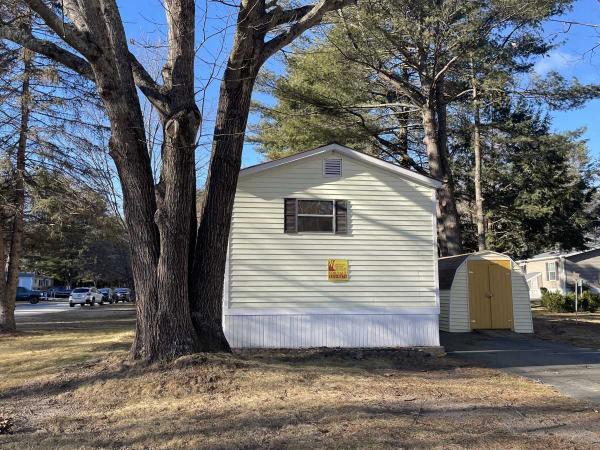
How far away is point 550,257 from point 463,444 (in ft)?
102

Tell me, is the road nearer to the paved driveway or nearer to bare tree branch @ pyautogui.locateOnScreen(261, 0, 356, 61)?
the paved driveway

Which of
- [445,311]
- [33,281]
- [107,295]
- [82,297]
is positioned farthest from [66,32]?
[33,281]

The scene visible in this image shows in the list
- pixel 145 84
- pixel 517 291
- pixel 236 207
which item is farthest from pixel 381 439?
pixel 517 291

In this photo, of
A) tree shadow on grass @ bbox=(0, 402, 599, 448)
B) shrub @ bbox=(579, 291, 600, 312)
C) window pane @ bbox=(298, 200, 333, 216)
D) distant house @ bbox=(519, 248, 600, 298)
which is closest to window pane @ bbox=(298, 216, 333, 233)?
window pane @ bbox=(298, 200, 333, 216)

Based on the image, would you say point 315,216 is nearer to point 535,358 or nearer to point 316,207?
point 316,207

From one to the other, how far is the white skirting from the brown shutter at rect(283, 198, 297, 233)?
1.83m

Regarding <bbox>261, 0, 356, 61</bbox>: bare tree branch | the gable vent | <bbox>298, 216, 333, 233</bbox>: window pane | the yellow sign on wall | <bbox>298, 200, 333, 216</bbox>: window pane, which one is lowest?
the yellow sign on wall

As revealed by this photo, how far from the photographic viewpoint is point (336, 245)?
11.8 meters

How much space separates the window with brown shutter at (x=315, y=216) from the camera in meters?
11.8

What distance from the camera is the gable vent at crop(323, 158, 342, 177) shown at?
12.0m

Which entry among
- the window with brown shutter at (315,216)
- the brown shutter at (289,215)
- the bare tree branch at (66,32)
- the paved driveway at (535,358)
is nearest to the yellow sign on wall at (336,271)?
the window with brown shutter at (315,216)

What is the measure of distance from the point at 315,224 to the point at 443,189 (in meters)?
9.05

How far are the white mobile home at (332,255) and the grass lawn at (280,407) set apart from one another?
1816 millimetres

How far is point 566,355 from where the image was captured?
11.3 metres
